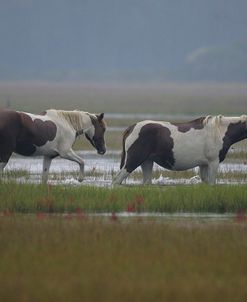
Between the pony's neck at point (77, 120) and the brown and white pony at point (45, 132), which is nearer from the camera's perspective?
the brown and white pony at point (45, 132)

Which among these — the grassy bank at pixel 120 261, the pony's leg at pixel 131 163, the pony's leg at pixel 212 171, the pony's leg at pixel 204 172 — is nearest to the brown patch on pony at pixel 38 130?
the pony's leg at pixel 131 163

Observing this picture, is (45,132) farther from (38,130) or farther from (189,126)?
(189,126)

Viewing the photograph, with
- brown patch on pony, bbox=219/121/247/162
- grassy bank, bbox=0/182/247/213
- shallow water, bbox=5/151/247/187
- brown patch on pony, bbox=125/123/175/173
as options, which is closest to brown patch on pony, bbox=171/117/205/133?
brown patch on pony, bbox=125/123/175/173

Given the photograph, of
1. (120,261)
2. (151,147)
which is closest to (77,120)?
(151,147)

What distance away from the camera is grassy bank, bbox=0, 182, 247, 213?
14.7 m

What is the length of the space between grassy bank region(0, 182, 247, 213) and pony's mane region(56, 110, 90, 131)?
3.64m

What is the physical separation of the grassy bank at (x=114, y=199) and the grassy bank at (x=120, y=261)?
1471 mm

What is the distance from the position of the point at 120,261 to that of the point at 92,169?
1176cm

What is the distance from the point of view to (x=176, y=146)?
18.4 metres

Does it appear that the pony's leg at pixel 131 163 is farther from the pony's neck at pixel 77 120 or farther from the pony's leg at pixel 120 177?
the pony's neck at pixel 77 120

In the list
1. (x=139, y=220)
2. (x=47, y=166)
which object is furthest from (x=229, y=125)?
(x=139, y=220)

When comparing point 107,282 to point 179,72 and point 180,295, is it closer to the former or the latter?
point 180,295

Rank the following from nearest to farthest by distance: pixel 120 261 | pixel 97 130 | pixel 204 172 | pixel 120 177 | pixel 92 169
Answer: pixel 120 261, pixel 120 177, pixel 204 172, pixel 97 130, pixel 92 169

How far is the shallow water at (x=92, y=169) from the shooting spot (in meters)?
19.5
